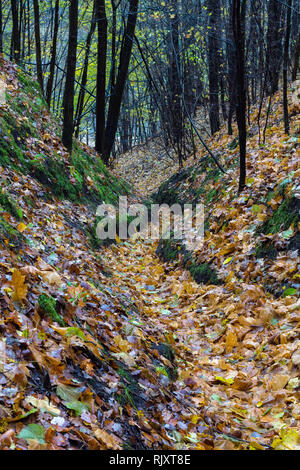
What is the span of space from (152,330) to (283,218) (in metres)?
2.42

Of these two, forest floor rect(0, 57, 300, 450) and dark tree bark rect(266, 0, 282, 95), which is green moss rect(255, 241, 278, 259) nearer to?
forest floor rect(0, 57, 300, 450)

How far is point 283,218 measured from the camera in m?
5.30

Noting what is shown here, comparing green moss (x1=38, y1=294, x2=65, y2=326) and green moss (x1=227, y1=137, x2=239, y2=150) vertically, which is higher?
green moss (x1=227, y1=137, x2=239, y2=150)

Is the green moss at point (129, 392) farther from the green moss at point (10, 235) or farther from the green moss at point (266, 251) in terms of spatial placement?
the green moss at point (266, 251)

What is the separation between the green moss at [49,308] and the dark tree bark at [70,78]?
6.65 metres

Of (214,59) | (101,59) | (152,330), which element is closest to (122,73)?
(101,59)

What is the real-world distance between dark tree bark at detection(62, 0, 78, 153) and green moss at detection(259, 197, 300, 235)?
5.53 metres

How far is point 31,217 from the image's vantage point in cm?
535

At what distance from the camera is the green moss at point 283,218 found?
511 cm

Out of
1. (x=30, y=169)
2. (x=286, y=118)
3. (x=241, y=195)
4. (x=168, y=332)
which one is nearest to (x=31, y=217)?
(x=30, y=169)

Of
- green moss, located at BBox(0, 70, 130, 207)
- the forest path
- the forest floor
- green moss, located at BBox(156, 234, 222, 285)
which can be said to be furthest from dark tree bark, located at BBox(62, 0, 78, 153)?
green moss, located at BBox(156, 234, 222, 285)

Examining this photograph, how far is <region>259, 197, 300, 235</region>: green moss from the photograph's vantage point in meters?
5.11

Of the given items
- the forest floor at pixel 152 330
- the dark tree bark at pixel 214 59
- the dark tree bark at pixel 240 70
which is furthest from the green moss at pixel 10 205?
the dark tree bark at pixel 214 59
